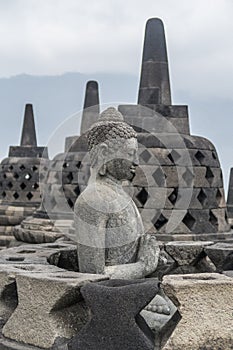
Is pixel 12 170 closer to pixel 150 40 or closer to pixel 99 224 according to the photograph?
pixel 150 40

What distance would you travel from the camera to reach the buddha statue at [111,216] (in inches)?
127

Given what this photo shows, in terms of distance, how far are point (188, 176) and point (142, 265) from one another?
256cm

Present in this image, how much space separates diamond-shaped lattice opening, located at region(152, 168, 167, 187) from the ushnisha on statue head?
2.14 meters

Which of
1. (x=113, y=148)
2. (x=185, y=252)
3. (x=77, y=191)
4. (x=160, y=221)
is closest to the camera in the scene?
(x=113, y=148)

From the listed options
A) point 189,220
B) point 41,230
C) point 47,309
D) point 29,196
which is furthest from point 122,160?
point 29,196

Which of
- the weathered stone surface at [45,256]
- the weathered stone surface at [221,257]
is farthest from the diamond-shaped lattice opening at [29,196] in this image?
the weathered stone surface at [221,257]

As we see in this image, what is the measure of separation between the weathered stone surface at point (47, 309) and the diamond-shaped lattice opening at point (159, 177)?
2.78 metres

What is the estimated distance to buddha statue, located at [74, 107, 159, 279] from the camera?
3.21 metres

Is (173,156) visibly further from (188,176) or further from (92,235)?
(92,235)

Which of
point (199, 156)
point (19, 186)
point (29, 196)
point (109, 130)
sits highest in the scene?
point (109, 130)

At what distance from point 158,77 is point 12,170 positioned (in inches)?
228

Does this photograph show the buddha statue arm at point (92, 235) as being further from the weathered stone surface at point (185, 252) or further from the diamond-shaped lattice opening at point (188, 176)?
the diamond-shaped lattice opening at point (188, 176)

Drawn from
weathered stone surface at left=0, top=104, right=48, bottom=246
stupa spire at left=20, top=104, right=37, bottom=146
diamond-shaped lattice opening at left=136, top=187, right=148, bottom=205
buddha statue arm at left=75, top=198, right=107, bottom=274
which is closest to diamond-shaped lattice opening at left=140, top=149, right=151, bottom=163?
diamond-shaped lattice opening at left=136, top=187, right=148, bottom=205

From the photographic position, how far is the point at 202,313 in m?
2.63
